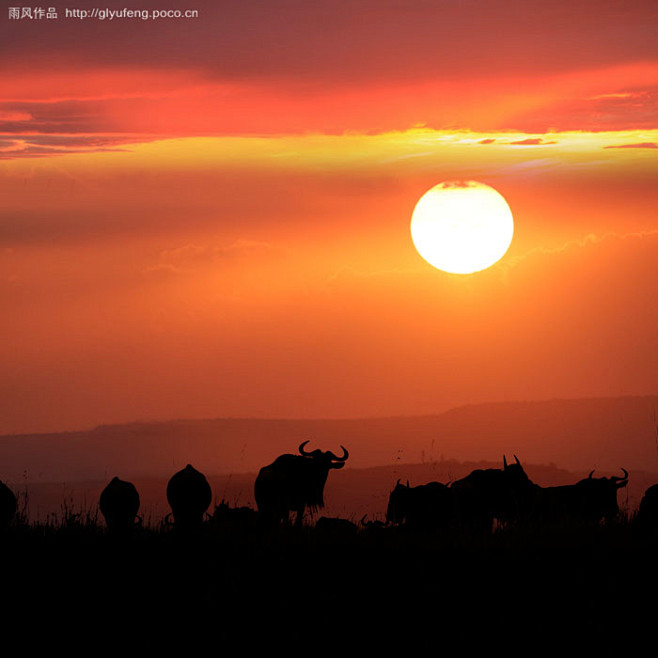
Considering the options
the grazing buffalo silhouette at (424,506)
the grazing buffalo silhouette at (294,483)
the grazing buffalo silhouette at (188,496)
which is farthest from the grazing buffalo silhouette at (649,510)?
the grazing buffalo silhouette at (188,496)

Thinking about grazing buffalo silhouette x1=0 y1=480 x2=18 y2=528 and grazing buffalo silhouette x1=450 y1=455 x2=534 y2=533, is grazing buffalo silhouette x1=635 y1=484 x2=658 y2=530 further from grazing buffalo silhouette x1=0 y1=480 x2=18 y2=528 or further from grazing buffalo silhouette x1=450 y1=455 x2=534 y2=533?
grazing buffalo silhouette x1=0 y1=480 x2=18 y2=528

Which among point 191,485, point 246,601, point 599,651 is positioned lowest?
point 599,651

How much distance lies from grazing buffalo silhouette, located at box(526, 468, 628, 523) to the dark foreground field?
13.1 feet

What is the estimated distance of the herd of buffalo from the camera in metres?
17.2

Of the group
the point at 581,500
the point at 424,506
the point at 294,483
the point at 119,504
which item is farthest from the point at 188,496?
the point at 581,500

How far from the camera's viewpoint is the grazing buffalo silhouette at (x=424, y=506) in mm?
17547

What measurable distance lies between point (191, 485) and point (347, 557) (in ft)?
18.5

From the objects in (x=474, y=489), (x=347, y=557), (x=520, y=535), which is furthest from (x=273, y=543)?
(x=474, y=489)

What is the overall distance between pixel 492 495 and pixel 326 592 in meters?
6.75

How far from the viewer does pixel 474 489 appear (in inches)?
720

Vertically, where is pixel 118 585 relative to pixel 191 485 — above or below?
below

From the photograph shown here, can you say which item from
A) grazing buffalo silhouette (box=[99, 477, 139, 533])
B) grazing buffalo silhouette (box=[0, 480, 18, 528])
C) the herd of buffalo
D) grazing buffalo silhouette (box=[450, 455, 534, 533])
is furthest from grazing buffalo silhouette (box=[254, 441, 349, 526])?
grazing buffalo silhouette (box=[0, 480, 18, 528])

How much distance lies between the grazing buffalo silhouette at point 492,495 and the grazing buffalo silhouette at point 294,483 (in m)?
2.76

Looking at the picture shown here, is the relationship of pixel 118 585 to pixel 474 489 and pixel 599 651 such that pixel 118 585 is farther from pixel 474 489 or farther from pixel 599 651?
pixel 474 489
